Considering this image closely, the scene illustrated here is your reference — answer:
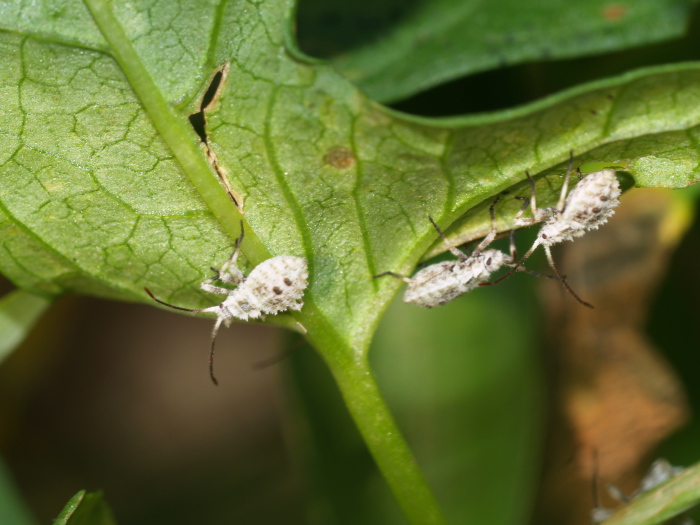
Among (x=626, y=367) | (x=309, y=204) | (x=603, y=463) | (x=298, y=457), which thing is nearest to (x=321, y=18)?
(x=309, y=204)

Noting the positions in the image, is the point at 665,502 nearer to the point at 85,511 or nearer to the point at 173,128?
the point at 85,511

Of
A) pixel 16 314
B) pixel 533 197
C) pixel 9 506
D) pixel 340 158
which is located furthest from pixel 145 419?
pixel 533 197

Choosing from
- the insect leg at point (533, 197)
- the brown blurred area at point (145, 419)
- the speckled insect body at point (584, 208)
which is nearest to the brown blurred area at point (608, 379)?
the speckled insect body at point (584, 208)

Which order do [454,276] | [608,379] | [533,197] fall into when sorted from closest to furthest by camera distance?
[533,197]
[454,276]
[608,379]

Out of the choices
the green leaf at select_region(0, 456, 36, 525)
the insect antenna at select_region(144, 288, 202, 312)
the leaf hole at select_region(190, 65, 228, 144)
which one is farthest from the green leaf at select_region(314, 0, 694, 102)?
the green leaf at select_region(0, 456, 36, 525)

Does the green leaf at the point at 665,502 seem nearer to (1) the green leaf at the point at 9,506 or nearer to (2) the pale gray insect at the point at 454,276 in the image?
(2) the pale gray insect at the point at 454,276

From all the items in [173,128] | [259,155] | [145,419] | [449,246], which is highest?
[173,128]

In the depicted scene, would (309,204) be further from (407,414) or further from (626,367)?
(626,367)

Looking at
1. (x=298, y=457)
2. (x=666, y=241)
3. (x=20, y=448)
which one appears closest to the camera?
(x=298, y=457)

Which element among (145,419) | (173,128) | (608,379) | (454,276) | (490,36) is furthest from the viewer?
(145,419)
